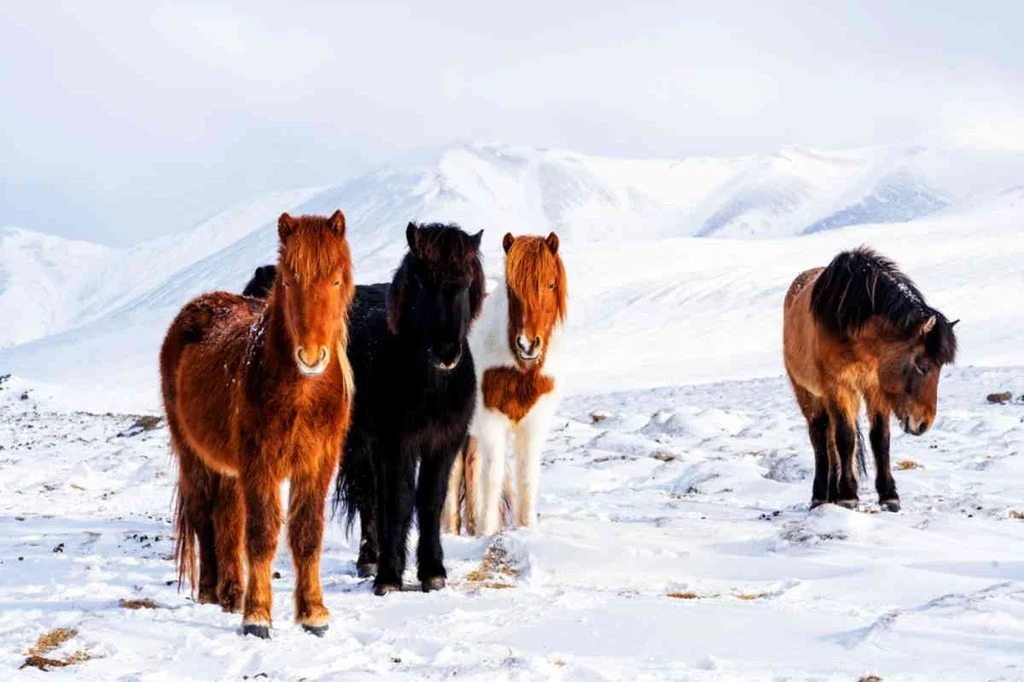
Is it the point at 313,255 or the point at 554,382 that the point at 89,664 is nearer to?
the point at 313,255

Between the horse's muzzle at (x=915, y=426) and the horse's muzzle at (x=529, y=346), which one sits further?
the horse's muzzle at (x=915, y=426)

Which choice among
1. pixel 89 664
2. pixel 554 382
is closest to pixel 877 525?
pixel 554 382

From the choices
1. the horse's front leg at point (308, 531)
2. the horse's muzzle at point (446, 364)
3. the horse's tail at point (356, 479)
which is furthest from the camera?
the horse's tail at point (356, 479)

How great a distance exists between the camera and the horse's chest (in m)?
7.50

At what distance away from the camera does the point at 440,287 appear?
6.03 meters

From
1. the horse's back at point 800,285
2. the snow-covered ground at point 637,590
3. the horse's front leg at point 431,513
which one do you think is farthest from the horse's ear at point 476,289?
the horse's back at point 800,285

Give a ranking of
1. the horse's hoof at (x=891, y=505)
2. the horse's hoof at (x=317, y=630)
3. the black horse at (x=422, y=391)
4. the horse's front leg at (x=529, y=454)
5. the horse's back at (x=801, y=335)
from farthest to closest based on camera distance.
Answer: the horse's back at (x=801, y=335) → the horse's hoof at (x=891, y=505) → the horse's front leg at (x=529, y=454) → the black horse at (x=422, y=391) → the horse's hoof at (x=317, y=630)

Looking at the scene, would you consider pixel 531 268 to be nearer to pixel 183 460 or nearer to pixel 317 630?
pixel 183 460

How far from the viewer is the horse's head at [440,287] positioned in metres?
5.96


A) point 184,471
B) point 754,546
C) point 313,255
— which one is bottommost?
point 754,546

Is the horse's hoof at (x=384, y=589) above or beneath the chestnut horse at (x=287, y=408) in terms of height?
beneath

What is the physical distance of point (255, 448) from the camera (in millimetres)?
5043

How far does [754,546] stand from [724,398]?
14.1m

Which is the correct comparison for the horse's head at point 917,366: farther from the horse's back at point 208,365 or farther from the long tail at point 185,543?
the long tail at point 185,543
